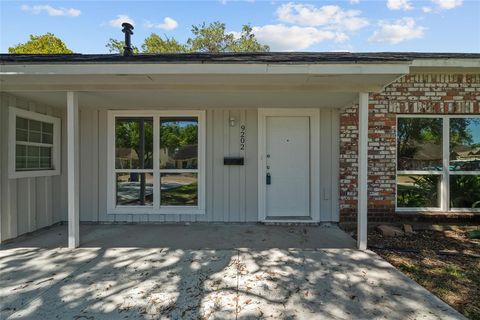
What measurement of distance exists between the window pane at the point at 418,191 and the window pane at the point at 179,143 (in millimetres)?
4037

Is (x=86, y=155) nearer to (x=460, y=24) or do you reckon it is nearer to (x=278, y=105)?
(x=278, y=105)

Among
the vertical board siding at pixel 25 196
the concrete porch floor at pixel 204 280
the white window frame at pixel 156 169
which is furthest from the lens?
the white window frame at pixel 156 169

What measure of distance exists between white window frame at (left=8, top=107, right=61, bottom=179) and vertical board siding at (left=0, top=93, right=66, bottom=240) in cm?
6

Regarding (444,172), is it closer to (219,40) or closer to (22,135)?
(22,135)

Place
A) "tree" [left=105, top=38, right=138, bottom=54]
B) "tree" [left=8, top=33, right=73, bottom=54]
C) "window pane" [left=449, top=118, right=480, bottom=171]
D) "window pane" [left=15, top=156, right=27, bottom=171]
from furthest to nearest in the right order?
"tree" [left=105, top=38, right=138, bottom=54]
"tree" [left=8, top=33, right=73, bottom=54]
"window pane" [left=449, top=118, right=480, bottom=171]
"window pane" [left=15, top=156, right=27, bottom=171]

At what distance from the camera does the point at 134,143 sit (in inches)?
230

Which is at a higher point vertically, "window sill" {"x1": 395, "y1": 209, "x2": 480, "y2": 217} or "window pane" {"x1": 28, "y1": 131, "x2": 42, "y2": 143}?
"window pane" {"x1": 28, "y1": 131, "x2": 42, "y2": 143}

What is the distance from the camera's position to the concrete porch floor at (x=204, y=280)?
8.51ft

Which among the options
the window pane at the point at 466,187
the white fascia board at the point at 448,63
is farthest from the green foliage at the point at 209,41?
the window pane at the point at 466,187

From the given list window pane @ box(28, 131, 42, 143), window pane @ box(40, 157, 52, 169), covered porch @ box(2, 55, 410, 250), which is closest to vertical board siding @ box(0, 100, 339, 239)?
window pane @ box(40, 157, 52, 169)

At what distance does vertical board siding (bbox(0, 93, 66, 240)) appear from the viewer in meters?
4.41

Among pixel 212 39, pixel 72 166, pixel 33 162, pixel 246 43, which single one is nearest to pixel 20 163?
pixel 33 162

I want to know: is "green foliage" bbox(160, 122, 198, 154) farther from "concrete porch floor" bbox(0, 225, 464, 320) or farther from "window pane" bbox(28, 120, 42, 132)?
"window pane" bbox(28, 120, 42, 132)

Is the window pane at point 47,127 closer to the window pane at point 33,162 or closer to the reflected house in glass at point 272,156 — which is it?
the reflected house in glass at point 272,156
